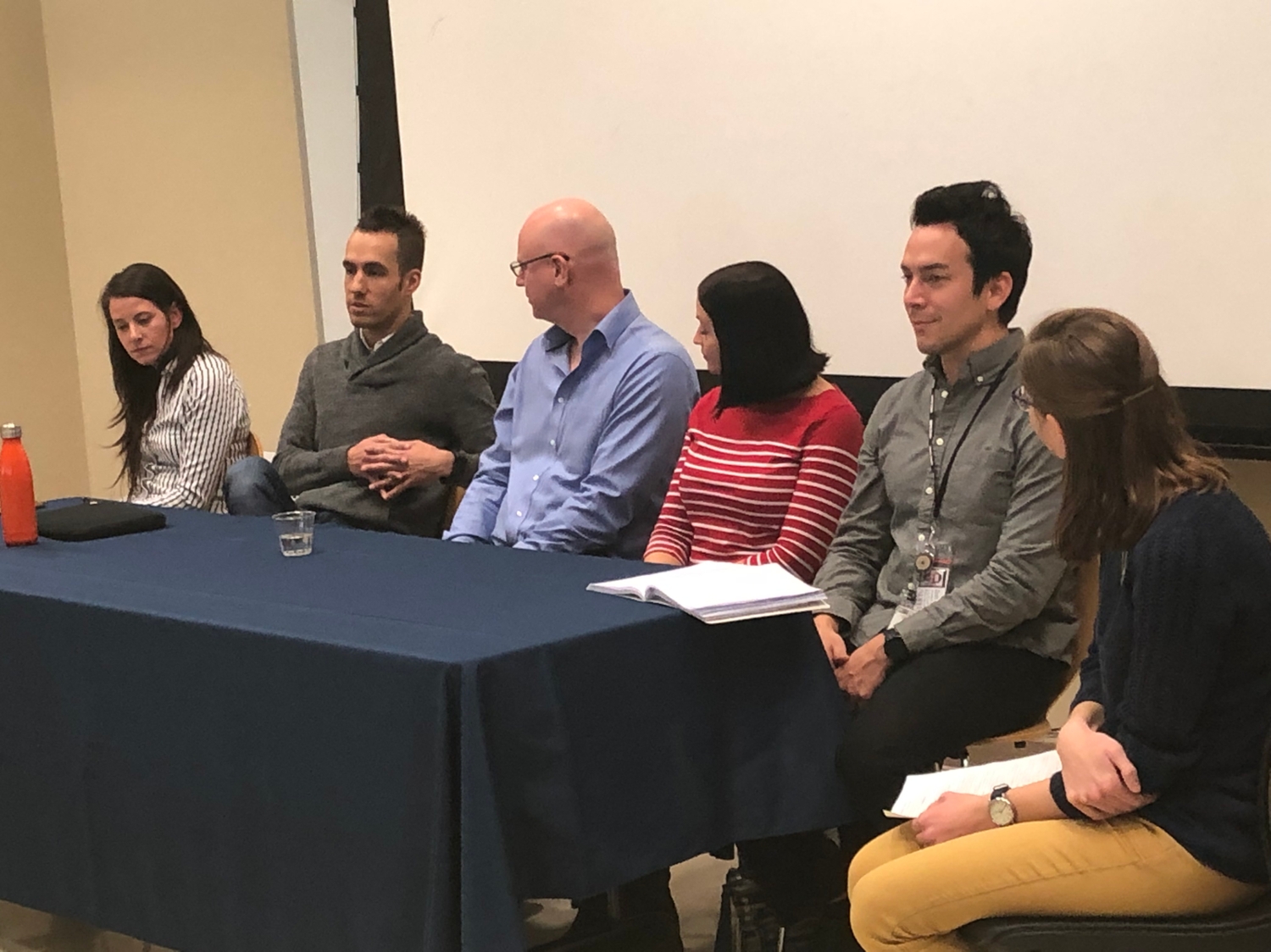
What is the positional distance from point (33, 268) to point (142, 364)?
96.2 inches

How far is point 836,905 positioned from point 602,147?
2293mm

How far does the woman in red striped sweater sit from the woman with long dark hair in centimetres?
130

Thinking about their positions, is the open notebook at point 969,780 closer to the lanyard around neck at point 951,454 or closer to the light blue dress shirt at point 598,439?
the lanyard around neck at point 951,454

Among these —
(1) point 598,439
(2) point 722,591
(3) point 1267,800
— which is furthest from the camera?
(1) point 598,439

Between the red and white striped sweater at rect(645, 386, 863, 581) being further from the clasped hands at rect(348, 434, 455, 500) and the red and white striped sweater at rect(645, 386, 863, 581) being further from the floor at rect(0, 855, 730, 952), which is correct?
the clasped hands at rect(348, 434, 455, 500)

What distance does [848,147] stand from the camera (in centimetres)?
336

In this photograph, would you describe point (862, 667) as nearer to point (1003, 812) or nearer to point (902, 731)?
point (902, 731)

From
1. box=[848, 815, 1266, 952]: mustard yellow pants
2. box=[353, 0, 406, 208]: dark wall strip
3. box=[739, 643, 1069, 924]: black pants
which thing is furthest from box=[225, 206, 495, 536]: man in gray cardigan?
box=[848, 815, 1266, 952]: mustard yellow pants

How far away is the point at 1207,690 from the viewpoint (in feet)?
5.14

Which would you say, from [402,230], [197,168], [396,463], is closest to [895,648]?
[396,463]

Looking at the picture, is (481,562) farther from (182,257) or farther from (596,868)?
(182,257)

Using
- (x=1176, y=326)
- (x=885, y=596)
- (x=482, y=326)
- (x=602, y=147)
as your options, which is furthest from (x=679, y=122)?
(x=885, y=596)

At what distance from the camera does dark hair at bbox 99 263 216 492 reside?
11.4 ft

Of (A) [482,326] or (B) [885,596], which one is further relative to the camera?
(A) [482,326]
